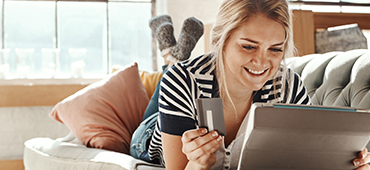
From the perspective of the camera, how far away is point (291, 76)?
1091 mm

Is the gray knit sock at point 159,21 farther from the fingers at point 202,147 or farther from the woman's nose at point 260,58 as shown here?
the fingers at point 202,147

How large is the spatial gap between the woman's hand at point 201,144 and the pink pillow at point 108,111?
92 cm

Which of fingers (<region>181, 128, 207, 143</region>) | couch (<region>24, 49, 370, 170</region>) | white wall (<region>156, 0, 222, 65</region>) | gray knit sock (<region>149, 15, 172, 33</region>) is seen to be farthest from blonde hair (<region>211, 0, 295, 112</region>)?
white wall (<region>156, 0, 222, 65</region>)

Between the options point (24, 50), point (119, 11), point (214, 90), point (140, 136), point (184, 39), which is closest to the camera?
point (214, 90)

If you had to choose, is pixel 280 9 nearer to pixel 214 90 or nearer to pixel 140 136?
pixel 214 90

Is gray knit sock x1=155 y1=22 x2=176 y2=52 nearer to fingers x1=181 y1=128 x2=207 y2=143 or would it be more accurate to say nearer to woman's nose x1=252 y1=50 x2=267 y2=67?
woman's nose x1=252 y1=50 x2=267 y2=67

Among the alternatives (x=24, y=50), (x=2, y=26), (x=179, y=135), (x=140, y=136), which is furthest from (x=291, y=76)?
(x=2, y=26)

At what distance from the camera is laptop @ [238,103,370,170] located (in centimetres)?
61

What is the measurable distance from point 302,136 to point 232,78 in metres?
0.39

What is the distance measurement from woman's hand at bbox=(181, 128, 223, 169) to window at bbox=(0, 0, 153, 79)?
2576mm

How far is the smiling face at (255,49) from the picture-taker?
880mm

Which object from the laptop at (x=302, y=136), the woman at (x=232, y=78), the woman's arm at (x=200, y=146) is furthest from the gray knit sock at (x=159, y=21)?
the laptop at (x=302, y=136)

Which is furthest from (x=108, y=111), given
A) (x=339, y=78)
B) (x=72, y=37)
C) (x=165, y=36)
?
(x=72, y=37)

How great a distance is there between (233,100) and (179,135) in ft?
0.66
